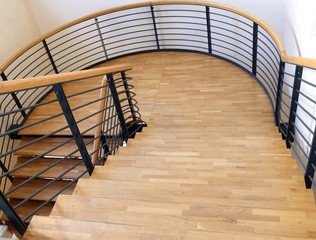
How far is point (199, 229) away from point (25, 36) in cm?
429

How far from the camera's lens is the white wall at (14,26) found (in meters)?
4.14

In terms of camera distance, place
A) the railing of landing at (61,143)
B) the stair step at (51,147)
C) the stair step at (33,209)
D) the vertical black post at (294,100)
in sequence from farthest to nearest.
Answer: the stair step at (51,147)
the stair step at (33,209)
the railing of landing at (61,143)
the vertical black post at (294,100)

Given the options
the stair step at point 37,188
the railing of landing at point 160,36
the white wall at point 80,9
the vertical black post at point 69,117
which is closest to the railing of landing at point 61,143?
the stair step at point 37,188

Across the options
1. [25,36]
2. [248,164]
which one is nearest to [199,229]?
[248,164]

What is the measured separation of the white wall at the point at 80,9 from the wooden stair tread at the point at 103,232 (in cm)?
361

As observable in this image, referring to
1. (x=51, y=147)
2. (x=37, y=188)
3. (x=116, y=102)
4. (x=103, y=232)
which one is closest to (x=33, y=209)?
(x=37, y=188)

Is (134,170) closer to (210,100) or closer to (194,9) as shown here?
(210,100)

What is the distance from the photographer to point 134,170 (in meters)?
2.40

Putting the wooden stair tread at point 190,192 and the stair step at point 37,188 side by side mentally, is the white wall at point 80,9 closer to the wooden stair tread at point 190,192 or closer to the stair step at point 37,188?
the stair step at point 37,188

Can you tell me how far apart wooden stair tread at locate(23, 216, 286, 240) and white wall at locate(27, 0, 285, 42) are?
3611 mm

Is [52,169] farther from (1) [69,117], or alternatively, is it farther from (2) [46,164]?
(1) [69,117]

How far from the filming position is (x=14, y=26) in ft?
Result: 14.4

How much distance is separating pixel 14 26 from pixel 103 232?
388cm

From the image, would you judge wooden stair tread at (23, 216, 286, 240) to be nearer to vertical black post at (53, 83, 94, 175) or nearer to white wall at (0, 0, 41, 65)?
vertical black post at (53, 83, 94, 175)
